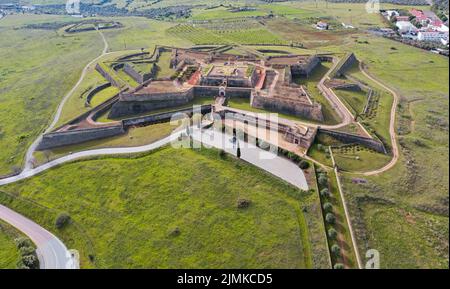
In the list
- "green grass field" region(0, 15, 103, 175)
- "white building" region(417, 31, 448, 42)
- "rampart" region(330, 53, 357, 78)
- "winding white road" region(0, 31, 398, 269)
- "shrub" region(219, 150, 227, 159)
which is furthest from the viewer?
"white building" region(417, 31, 448, 42)

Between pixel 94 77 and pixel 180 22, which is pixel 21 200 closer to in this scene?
pixel 94 77

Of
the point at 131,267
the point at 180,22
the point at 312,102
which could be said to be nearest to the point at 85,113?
the point at 131,267

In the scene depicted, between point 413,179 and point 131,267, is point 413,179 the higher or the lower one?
the higher one

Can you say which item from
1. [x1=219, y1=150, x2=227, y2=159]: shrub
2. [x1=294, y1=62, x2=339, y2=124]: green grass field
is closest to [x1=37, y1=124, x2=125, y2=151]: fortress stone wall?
[x1=219, y1=150, x2=227, y2=159]: shrub

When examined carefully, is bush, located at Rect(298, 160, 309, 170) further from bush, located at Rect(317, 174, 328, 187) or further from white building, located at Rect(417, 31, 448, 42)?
white building, located at Rect(417, 31, 448, 42)

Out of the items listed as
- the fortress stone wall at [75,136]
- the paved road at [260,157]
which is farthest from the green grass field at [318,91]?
the fortress stone wall at [75,136]

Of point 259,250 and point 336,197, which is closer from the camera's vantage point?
point 259,250

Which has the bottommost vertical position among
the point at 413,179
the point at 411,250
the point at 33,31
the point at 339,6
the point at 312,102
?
the point at 411,250
